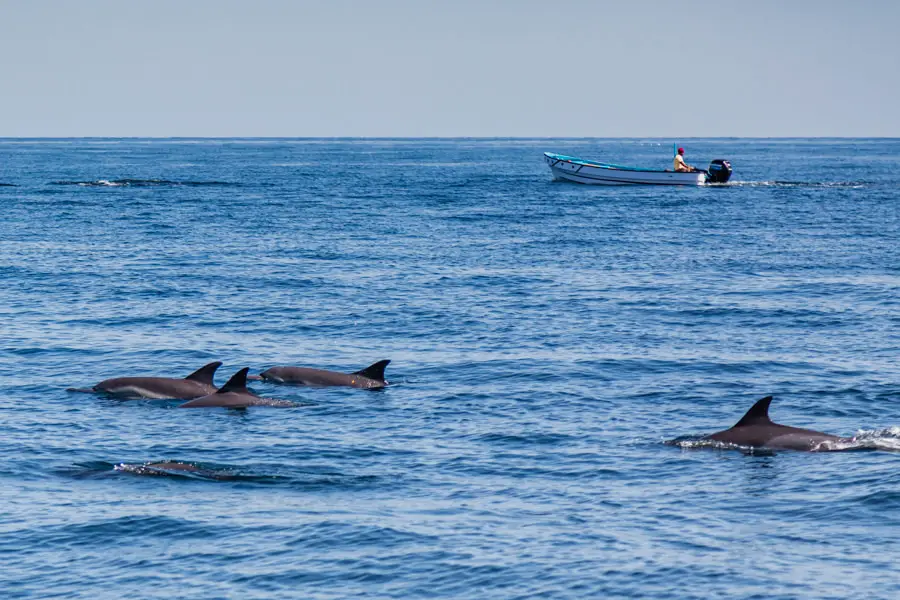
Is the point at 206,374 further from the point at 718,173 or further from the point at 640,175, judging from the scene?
the point at 718,173

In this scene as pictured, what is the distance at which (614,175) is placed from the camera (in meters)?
112

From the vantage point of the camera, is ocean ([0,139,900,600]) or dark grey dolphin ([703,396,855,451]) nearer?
ocean ([0,139,900,600])

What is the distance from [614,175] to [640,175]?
232cm

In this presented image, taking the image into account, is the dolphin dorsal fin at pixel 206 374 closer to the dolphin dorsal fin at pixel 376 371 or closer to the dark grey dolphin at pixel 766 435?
the dolphin dorsal fin at pixel 376 371

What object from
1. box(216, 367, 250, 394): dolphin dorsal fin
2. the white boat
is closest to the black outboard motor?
the white boat

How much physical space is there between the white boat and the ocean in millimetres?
50098

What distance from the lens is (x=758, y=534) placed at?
1786 centimetres

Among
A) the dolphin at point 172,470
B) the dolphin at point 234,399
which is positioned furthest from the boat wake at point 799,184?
the dolphin at point 172,470

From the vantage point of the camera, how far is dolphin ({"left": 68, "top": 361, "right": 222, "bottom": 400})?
1051 inches

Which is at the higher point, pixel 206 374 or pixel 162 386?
pixel 206 374

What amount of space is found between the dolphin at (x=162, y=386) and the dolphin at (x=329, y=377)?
1678 millimetres

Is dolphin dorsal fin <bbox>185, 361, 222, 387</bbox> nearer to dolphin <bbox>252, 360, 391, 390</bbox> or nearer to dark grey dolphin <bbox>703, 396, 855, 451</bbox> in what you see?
dolphin <bbox>252, 360, 391, 390</bbox>

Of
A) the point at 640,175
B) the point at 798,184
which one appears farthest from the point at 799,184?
the point at 640,175

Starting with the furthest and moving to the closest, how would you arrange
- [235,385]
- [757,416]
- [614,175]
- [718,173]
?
1. [614,175]
2. [718,173]
3. [235,385]
4. [757,416]
